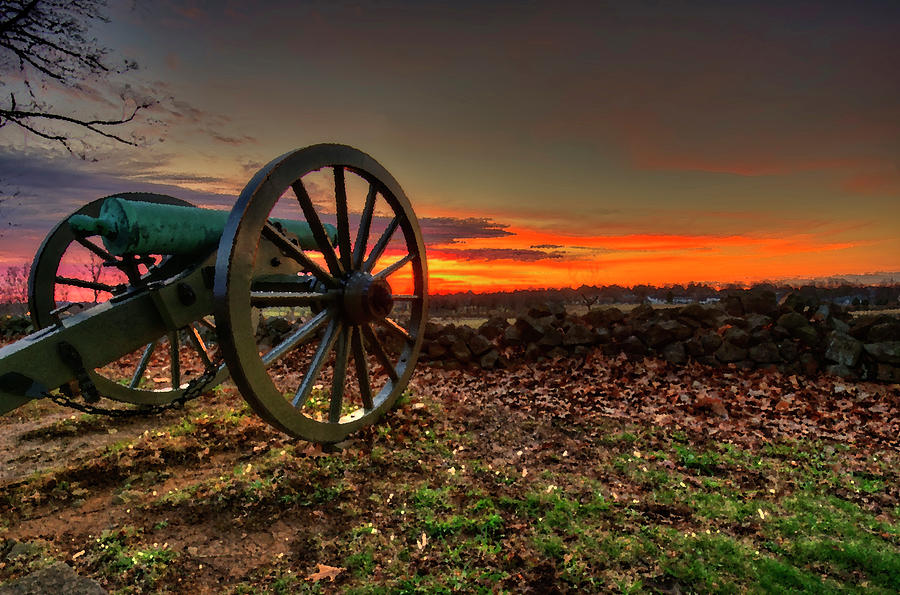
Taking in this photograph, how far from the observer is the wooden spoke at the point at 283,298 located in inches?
149

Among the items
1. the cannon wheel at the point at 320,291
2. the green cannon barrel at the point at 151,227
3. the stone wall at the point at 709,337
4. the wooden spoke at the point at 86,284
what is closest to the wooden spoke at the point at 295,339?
the cannon wheel at the point at 320,291

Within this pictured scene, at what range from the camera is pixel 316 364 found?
413 cm

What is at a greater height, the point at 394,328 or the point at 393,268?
the point at 393,268

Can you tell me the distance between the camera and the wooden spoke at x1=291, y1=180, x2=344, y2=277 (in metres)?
3.96

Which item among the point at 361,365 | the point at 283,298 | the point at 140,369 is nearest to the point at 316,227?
the point at 283,298

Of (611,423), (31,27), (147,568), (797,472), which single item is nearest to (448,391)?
(611,423)

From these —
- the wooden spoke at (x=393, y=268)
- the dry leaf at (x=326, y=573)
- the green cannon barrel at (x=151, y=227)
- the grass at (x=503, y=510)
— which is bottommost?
the dry leaf at (x=326, y=573)

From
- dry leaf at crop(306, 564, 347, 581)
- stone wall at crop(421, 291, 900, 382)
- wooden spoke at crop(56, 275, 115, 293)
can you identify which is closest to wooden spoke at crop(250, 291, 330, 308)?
dry leaf at crop(306, 564, 347, 581)

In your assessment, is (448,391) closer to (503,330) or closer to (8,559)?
(503,330)

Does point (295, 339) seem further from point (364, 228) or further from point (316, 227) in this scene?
point (364, 228)

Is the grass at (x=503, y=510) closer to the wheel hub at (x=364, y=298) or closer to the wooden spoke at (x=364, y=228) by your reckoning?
the wheel hub at (x=364, y=298)

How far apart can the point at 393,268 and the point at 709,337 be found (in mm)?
5810

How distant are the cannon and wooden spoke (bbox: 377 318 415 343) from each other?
0.11 feet

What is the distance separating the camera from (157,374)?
352 inches
